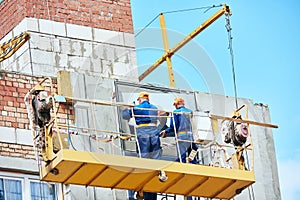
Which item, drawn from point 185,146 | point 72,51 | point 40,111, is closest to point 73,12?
point 72,51

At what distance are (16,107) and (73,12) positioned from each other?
419 cm

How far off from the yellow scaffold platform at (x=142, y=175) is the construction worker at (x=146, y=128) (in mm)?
481

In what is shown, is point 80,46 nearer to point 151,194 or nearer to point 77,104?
point 77,104

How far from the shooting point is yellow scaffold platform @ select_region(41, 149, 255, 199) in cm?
2408

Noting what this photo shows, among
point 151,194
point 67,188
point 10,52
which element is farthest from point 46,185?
point 10,52

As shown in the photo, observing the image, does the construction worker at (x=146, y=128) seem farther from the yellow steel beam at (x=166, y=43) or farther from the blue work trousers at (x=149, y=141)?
the yellow steel beam at (x=166, y=43)

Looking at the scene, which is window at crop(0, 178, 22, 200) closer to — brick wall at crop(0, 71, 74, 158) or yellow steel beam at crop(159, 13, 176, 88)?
brick wall at crop(0, 71, 74, 158)

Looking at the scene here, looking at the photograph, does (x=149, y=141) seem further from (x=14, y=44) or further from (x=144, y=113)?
(x=14, y=44)

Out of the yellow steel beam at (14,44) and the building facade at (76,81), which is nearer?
the building facade at (76,81)

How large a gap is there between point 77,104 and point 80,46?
8.83ft

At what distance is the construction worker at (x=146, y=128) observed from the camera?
25047 millimetres

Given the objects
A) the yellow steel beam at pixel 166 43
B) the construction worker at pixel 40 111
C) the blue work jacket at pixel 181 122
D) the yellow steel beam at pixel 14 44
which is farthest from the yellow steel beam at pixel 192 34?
the construction worker at pixel 40 111

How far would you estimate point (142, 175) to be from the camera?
81.4 ft

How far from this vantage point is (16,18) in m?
29.9
